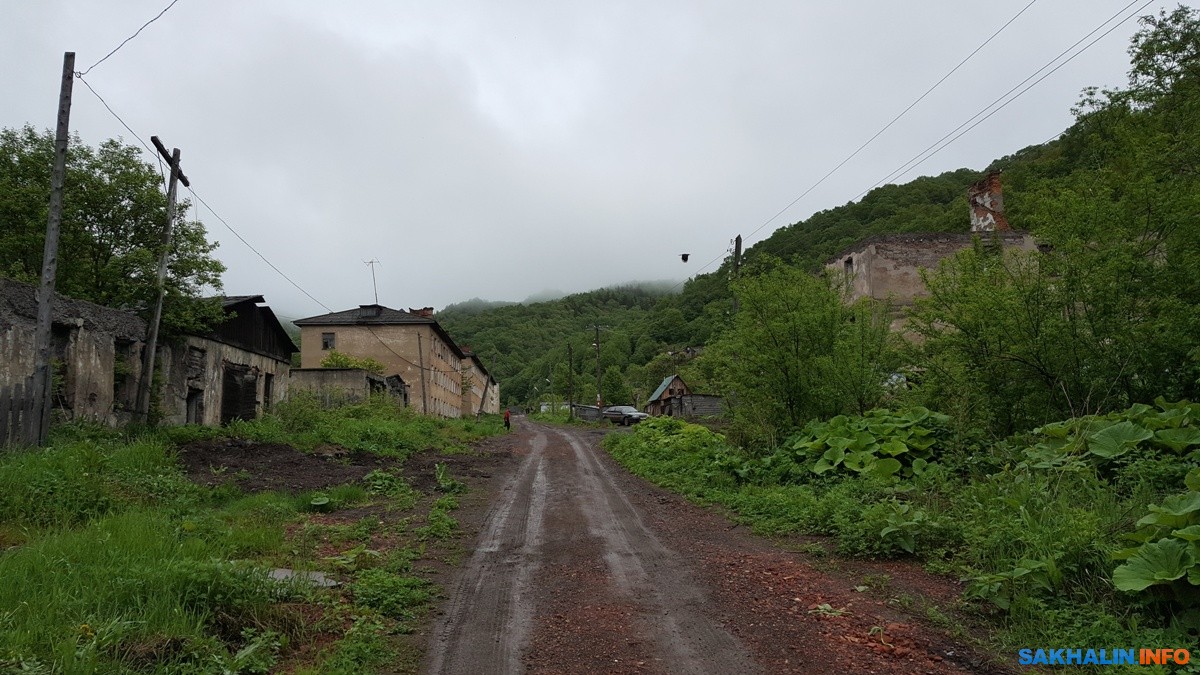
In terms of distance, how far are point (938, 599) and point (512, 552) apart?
14.7 feet

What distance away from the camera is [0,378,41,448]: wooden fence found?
413 inches

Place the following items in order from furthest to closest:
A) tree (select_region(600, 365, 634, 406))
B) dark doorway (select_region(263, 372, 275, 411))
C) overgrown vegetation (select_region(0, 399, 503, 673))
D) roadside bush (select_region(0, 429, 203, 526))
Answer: tree (select_region(600, 365, 634, 406)) → dark doorway (select_region(263, 372, 275, 411)) → roadside bush (select_region(0, 429, 203, 526)) → overgrown vegetation (select_region(0, 399, 503, 673))

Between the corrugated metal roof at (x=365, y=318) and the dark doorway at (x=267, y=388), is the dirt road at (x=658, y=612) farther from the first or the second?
the corrugated metal roof at (x=365, y=318)

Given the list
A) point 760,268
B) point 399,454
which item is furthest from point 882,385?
point 399,454

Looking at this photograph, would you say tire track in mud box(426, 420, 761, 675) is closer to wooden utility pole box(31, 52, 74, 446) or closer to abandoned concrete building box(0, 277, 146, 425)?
wooden utility pole box(31, 52, 74, 446)

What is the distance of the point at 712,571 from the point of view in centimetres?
665

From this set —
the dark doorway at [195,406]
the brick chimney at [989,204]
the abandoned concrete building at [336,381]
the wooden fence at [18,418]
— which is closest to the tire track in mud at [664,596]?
the wooden fence at [18,418]

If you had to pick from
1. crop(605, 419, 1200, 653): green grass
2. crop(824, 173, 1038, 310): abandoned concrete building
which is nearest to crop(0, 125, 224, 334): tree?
crop(605, 419, 1200, 653): green grass

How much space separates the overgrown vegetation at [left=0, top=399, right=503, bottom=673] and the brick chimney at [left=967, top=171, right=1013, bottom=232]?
25.9 meters

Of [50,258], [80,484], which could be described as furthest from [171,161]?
[80,484]

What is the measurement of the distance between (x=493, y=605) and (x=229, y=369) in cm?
1983

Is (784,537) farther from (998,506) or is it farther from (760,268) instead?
(760,268)

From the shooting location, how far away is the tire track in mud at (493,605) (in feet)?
14.3

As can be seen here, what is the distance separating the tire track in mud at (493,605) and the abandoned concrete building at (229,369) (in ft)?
44.7
